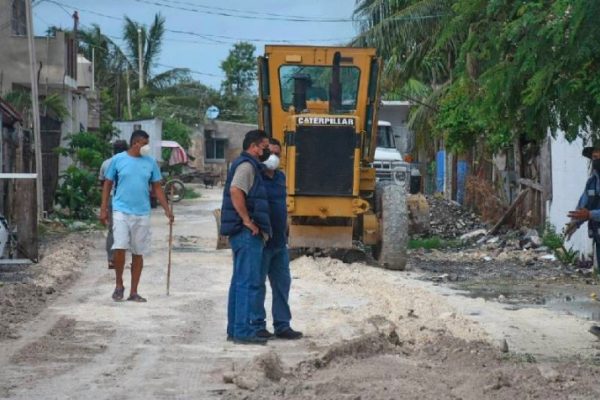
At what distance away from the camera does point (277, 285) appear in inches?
445

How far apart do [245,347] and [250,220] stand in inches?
44.0

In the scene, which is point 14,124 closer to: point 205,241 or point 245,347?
point 205,241

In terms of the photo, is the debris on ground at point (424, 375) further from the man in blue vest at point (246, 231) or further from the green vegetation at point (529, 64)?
the green vegetation at point (529, 64)

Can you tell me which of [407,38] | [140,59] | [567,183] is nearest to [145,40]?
[140,59]

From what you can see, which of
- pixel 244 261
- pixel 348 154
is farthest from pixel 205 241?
pixel 244 261

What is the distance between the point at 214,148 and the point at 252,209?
68.7m

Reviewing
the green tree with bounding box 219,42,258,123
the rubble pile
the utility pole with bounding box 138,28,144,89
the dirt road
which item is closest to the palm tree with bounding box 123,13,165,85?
the utility pole with bounding box 138,28,144,89

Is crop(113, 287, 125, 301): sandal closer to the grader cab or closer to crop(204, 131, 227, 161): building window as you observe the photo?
the grader cab

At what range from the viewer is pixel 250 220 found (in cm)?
1078

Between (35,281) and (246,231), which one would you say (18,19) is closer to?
(35,281)

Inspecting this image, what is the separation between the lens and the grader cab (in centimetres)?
1809

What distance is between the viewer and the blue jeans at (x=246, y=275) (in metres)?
10.8

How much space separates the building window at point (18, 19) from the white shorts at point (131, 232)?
85.8 ft

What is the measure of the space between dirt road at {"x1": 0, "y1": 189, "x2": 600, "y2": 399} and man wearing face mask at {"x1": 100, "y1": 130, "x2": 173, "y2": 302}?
0.47 meters
